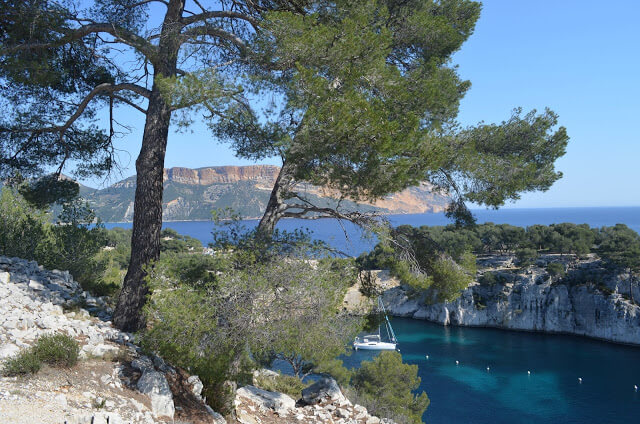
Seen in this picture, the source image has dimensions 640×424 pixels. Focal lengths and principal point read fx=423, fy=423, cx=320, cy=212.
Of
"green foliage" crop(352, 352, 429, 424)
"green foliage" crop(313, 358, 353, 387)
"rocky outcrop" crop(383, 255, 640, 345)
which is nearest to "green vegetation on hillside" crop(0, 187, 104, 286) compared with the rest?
"green foliage" crop(313, 358, 353, 387)

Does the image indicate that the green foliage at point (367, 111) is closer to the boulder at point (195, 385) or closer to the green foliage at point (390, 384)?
the boulder at point (195, 385)

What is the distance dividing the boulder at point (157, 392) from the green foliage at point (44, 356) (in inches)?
32.8

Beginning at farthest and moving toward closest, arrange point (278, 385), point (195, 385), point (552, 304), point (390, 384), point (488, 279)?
point (488, 279) → point (552, 304) → point (390, 384) → point (278, 385) → point (195, 385)

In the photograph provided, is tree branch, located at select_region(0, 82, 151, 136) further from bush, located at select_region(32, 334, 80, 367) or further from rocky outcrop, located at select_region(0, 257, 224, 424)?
bush, located at select_region(32, 334, 80, 367)

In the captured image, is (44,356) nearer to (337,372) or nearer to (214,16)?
(214,16)

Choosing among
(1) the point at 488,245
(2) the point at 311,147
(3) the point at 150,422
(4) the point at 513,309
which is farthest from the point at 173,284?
(1) the point at 488,245

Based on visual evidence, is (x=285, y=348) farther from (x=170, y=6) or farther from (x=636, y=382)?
(x=636, y=382)

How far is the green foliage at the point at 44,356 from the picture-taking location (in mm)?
4367

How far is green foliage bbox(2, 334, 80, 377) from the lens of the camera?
4.37 metres

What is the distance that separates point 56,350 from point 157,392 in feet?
4.11

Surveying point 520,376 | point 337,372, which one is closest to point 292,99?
point 337,372

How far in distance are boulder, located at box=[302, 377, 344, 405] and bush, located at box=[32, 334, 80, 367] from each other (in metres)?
5.33

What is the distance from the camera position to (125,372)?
17.7 feet

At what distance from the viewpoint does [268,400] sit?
8.27m
